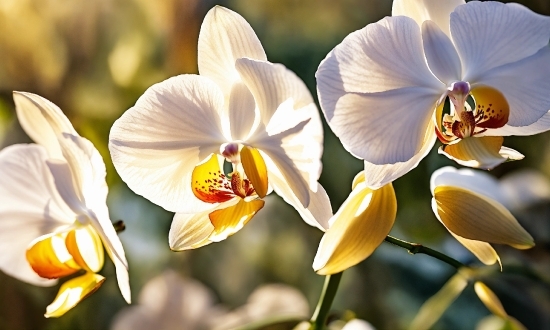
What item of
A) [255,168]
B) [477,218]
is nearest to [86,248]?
[255,168]

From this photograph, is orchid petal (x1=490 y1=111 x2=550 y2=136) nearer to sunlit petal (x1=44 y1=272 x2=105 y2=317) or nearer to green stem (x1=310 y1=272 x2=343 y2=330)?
green stem (x1=310 y1=272 x2=343 y2=330)

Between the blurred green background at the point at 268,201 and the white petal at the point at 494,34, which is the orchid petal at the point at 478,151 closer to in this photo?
the white petal at the point at 494,34

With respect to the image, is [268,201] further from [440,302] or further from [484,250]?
[484,250]

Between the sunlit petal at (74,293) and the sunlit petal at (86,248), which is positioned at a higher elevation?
the sunlit petal at (86,248)

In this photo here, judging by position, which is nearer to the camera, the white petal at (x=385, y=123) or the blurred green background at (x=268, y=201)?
the white petal at (x=385, y=123)

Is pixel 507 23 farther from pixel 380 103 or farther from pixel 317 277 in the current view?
pixel 317 277

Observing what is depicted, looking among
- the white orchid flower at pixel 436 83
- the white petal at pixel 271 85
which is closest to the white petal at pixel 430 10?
the white orchid flower at pixel 436 83
